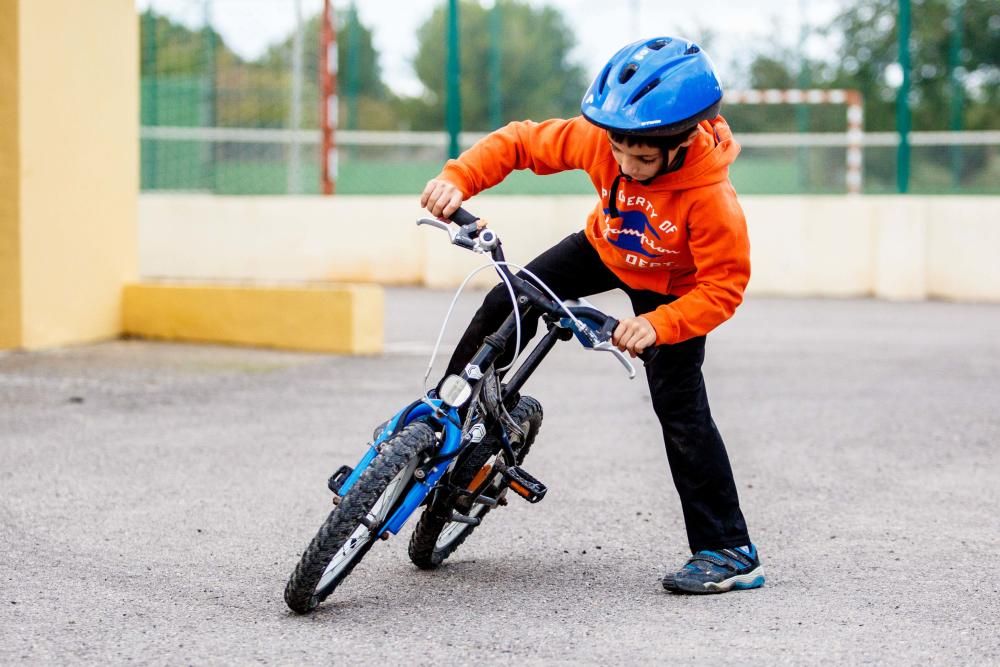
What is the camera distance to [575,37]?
21141 millimetres

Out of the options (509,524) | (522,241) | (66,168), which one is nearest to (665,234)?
(509,524)

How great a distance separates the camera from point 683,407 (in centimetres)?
427

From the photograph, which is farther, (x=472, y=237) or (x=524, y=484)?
(x=524, y=484)

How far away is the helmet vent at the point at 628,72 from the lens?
A: 3.84 meters

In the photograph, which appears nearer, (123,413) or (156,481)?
(156,481)

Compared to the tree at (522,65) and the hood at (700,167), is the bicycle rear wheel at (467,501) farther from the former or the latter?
the tree at (522,65)

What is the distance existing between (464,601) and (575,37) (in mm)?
17857

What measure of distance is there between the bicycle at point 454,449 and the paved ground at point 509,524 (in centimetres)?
21

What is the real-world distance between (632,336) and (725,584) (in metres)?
Answer: 0.89

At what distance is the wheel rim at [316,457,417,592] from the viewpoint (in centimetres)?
381

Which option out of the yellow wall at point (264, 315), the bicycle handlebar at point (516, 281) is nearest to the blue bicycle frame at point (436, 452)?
the bicycle handlebar at point (516, 281)

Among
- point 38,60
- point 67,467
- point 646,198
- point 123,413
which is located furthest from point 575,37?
point 646,198

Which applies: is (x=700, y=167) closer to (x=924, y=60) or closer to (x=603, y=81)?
(x=603, y=81)

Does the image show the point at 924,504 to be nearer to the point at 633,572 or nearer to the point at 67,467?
the point at 633,572
